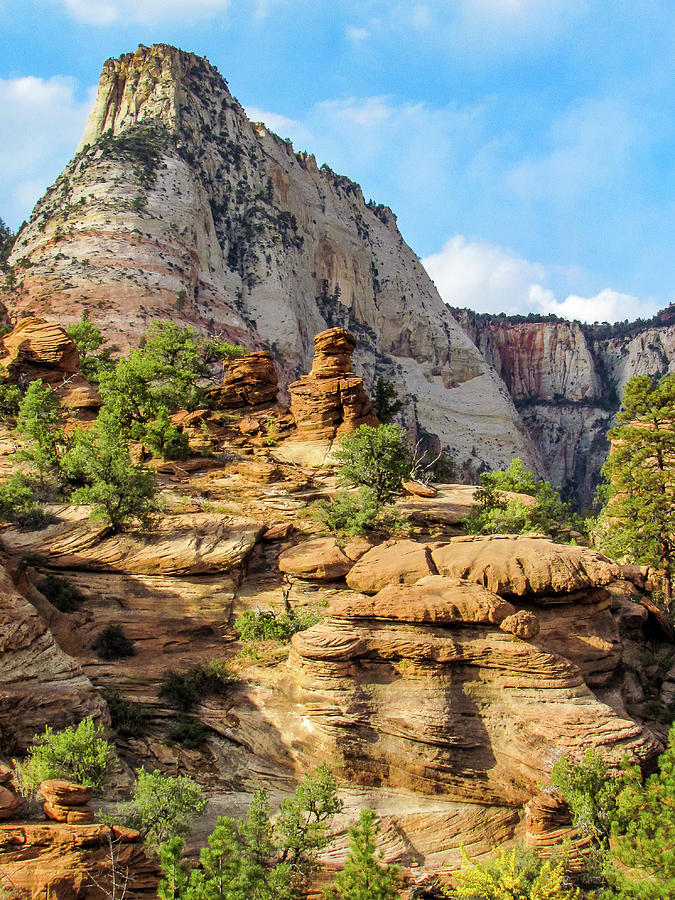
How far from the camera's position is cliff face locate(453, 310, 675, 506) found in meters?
124

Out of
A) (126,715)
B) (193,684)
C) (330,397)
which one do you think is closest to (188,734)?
(193,684)

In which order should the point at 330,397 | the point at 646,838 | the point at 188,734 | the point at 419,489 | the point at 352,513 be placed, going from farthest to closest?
1. the point at 330,397
2. the point at 419,489
3. the point at 352,513
4. the point at 188,734
5. the point at 646,838

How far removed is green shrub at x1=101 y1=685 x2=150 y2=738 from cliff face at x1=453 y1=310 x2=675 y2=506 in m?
109

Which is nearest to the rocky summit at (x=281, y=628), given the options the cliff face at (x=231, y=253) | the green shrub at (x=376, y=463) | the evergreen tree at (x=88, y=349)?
the green shrub at (x=376, y=463)

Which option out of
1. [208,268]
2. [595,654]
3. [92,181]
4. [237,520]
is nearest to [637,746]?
[595,654]

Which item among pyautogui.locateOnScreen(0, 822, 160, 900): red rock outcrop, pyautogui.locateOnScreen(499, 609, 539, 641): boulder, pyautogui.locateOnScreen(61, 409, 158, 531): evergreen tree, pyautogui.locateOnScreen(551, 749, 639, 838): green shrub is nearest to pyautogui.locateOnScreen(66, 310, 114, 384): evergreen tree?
pyautogui.locateOnScreen(61, 409, 158, 531): evergreen tree

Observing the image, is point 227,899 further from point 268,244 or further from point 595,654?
point 268,244

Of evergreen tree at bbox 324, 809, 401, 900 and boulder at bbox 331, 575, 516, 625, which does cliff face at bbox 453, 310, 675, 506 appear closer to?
boulder at bbox 331, 575, 516, 625

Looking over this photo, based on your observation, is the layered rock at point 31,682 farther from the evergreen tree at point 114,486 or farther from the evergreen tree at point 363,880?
the evergreen tree at point 363,880

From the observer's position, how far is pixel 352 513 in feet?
90.0

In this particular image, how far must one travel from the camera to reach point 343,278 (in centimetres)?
11019

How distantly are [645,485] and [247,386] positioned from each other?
23.7m

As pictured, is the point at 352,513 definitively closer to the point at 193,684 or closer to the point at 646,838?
the point at 193,684

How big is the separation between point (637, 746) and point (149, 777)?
12984 millimetres
